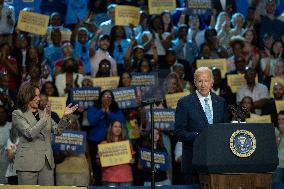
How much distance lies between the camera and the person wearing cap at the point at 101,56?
9.67 meters

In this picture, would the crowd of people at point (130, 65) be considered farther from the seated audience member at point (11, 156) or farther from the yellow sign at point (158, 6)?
the yellow sign at point (158, 6)

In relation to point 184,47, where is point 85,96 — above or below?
below

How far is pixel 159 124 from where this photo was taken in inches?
346

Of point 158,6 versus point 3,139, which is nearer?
point 3,139

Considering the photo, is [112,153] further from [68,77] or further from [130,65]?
[130,65]

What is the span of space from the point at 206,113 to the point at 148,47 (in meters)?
4.55

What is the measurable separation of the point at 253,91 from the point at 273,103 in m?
0.32

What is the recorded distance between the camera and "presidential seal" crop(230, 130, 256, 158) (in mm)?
4961

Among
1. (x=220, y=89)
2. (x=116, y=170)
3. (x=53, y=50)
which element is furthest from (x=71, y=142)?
(x=220, y=89)

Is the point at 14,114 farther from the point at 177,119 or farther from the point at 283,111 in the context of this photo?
the point at 283,111

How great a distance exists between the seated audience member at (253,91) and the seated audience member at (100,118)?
1660 millimetres

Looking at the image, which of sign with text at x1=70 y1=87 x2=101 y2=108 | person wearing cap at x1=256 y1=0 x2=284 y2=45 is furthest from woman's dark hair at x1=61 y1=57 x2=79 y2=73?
person wearing cap at x1=256 y1=0 x2=284 y2=45

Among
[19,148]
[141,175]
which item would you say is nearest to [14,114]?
[19,148]

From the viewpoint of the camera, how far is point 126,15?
400 inches
